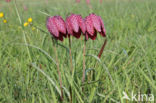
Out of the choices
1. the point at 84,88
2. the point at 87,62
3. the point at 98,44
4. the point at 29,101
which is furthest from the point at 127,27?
the point at 29,101

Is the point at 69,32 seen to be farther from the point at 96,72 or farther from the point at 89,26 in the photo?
the point at 96,72

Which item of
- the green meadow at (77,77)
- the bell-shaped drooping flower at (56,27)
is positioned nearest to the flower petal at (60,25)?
the bell-shaped drooping flower at (56,27)

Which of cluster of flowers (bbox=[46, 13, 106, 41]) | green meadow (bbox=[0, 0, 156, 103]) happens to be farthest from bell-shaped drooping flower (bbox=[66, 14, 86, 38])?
green meadow (bbox=[0, 0, 156, 103])

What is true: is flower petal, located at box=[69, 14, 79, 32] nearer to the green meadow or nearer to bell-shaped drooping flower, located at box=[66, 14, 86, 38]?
bell-shaped drooping flower, located at box=[66, 14, 86, 38]

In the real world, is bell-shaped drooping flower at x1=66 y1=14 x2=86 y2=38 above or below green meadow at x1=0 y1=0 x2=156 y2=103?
above

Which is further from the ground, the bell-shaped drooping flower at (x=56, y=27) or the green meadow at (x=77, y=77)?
the bell-shaped drooping flower at (x=56, y=27)

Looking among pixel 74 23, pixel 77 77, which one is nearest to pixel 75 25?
pixel 74 23

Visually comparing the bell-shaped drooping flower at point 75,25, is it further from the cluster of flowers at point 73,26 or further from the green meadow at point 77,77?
the green meadow at point 77,77

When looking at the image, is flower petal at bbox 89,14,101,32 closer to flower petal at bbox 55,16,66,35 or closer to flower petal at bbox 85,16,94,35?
flower petal at bbox 85,16,94,35

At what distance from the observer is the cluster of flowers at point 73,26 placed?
2.61 feet

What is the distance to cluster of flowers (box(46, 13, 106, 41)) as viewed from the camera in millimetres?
795

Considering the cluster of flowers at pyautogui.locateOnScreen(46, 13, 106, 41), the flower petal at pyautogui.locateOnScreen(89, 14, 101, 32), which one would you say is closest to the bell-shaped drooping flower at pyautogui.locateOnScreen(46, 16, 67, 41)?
the cluster of flowers at pyautogui.locateOnScreen(46, 13, 106, 41)

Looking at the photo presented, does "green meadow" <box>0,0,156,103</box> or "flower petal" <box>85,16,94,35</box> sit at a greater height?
"flower petal" <box>85,16,94,35</box>

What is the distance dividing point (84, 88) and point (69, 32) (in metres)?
0.30
